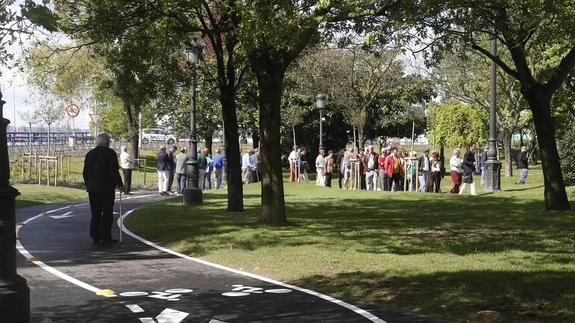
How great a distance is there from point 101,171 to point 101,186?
29 cm

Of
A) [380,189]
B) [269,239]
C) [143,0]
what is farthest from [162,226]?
[380,189]

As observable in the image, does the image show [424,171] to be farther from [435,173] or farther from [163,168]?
[163,168]

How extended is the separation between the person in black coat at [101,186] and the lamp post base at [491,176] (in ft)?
50.0

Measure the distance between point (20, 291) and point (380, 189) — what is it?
70.4 feet

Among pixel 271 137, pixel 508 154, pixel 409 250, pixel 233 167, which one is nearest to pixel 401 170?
pixel 233 167

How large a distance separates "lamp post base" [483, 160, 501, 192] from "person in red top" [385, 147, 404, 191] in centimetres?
321

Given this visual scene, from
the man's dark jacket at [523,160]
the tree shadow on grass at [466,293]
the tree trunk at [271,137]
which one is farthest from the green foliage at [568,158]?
the tree shadow on grass at [466,293]

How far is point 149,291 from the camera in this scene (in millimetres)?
8156

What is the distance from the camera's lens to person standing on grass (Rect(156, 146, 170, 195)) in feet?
80.4

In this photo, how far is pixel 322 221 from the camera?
49.2ft

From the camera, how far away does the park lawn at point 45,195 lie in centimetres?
2189

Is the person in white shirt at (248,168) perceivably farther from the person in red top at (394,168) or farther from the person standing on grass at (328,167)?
the person in red top at (394,168)

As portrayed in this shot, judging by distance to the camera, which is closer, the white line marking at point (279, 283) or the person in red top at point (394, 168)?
the white line marking at point (279, 283)

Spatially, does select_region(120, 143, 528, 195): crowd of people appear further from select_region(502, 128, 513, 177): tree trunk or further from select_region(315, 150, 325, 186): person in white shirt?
select_region(502, 128, 513, 177): tree trunk
